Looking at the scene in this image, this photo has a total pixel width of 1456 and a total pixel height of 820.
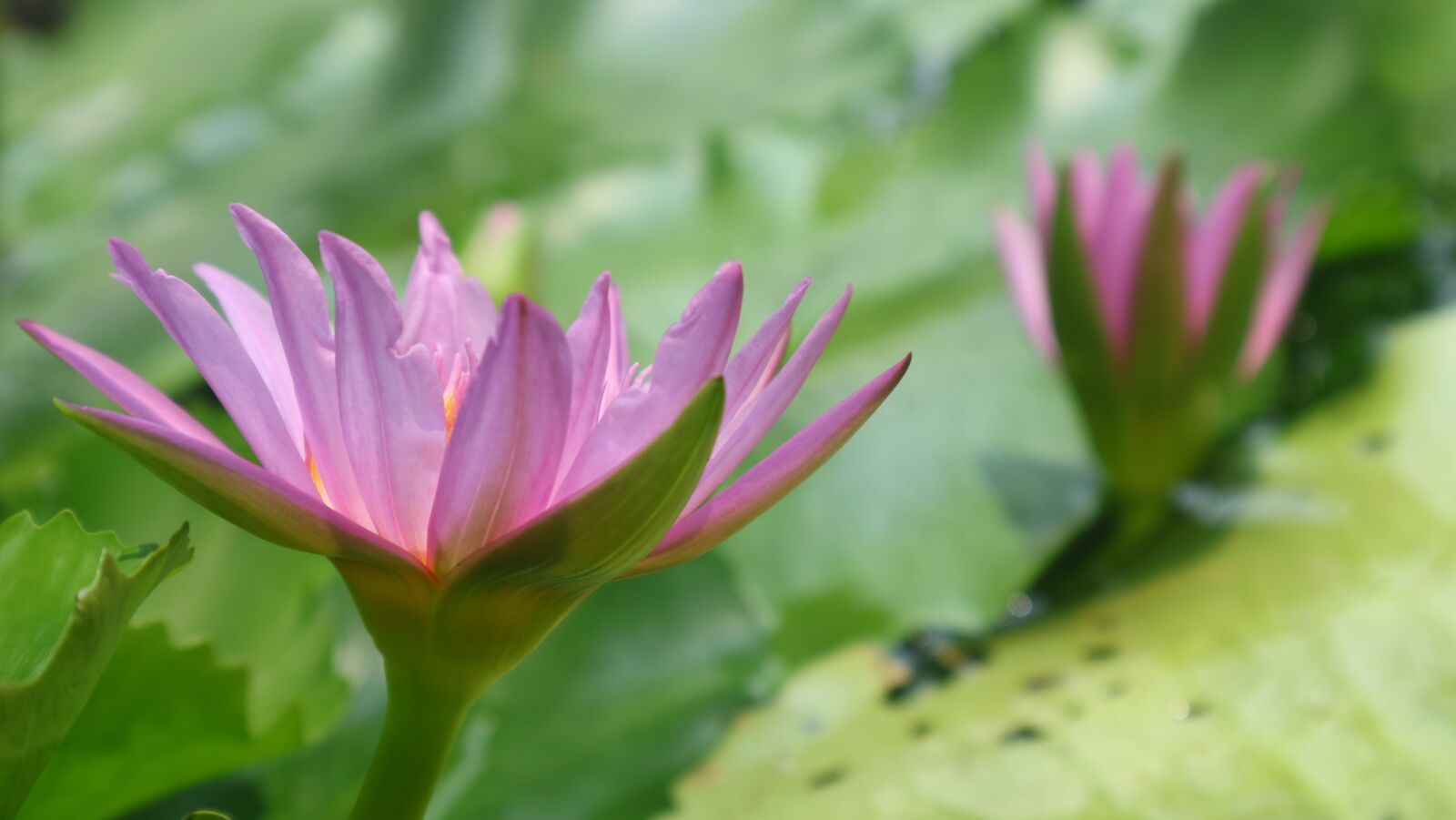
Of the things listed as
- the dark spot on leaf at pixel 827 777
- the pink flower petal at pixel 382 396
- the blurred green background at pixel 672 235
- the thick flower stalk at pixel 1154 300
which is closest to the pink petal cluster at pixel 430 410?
the pink flower petal at pixel 382 396

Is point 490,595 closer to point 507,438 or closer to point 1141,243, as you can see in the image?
point 507,438

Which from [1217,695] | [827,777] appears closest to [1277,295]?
[1217,695]

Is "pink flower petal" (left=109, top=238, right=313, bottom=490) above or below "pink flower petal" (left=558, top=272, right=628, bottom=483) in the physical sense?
above

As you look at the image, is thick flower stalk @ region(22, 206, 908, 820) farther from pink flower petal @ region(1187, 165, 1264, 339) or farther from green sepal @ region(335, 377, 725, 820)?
pink flower petal @ region(1187, 165, 1264, 339)

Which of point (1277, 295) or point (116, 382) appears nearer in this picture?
point (116, 382)

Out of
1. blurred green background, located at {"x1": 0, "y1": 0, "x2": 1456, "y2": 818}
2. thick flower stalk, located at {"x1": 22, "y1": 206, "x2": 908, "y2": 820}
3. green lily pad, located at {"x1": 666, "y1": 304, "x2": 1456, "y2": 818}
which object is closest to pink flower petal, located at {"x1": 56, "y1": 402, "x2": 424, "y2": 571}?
thick flower stalk, located at {"x1": 22, "y1": 206, "x2": 908, "y2": 820}

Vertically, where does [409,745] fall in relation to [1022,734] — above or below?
above
